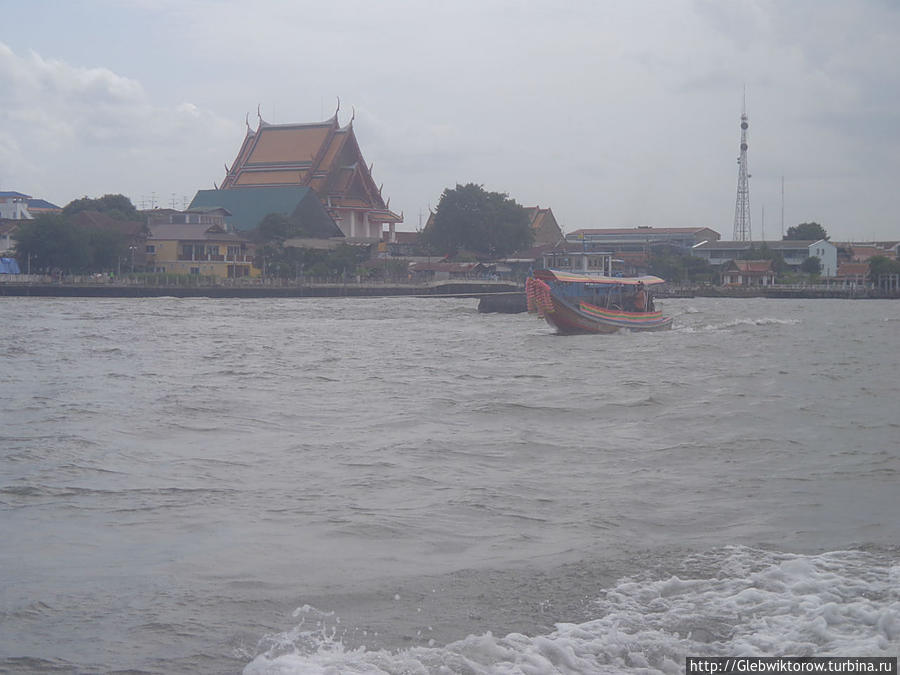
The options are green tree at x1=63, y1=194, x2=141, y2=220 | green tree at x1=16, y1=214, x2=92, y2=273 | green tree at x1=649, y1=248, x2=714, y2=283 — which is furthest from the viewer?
green tree at x1=649, y1=248, x2=714, y2=283

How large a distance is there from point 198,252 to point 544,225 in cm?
3038

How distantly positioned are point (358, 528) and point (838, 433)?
A: 4.27m

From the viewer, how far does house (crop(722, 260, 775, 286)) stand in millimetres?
47875

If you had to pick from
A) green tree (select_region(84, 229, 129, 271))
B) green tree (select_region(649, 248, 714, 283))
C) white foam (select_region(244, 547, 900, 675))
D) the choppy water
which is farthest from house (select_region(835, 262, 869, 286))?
white foam (select_region(244, 547, 900, 675))

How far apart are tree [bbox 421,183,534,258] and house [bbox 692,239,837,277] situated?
10692mm

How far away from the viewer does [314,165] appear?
5178 cm

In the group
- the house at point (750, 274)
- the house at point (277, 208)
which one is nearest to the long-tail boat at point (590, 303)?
the house at point (277, 208)

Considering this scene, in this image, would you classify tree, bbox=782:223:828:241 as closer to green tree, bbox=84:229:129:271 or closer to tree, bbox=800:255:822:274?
tree, bbox=800:255:822:274

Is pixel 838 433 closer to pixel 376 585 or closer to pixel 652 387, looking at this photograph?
pixel 652 387

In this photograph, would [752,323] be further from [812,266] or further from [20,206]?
[20,206]

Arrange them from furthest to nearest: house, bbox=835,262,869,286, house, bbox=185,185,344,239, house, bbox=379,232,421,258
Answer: house, bbox=379,232,421,258 → house, bbox=835,262,869,286 → house, bbox=185,185,344,239

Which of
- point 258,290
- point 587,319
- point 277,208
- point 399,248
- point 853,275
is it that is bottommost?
point 587,319

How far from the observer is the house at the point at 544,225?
209 ft

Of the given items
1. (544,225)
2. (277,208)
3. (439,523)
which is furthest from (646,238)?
(439,523)
